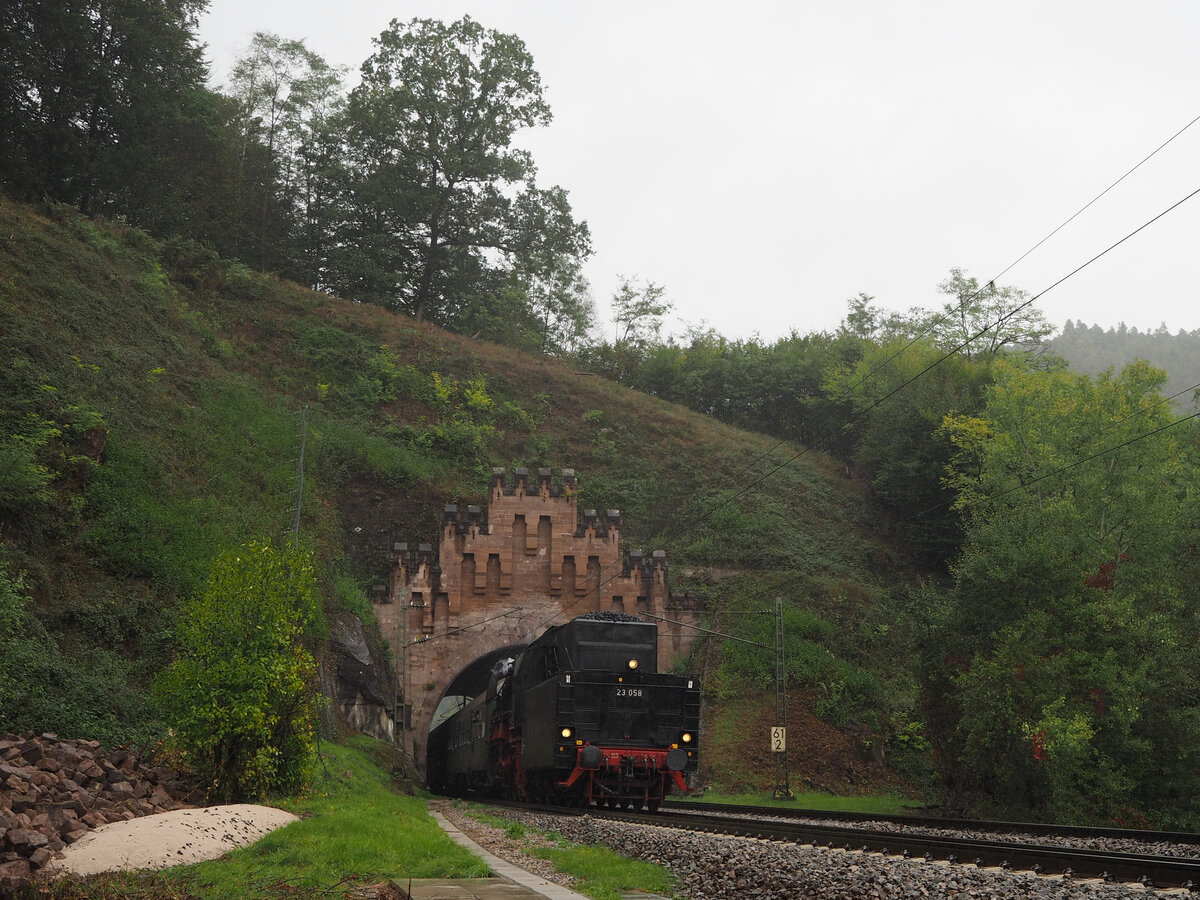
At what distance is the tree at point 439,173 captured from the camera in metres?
62.7

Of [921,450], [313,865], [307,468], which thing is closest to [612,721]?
[313,865]

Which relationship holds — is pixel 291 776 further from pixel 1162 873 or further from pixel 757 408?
pixel 757 408

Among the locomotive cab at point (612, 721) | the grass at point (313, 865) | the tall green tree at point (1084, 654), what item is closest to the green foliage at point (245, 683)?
the grass at point (313, 865)

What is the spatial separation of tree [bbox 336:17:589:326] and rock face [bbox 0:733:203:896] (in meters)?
47.3

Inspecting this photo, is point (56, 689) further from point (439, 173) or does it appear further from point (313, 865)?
point (439, 173)

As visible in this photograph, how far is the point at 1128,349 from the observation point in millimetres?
168000

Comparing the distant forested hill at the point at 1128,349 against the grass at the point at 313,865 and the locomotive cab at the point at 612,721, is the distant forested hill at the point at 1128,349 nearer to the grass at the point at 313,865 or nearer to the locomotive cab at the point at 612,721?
the locomotive cab at the point at 612,721

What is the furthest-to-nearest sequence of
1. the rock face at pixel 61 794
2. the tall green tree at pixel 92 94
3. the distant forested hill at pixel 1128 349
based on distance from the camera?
the distant forested hill at pixel 1128 349, the tall green tree at pixel 92 94, the rock face at pixel 61 794

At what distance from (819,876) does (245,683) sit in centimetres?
1191

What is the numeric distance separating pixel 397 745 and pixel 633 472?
1853cm

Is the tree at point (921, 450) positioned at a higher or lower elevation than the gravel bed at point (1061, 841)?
higher

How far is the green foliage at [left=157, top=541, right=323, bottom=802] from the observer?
1784 cm

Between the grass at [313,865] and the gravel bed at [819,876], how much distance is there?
1.62 metres

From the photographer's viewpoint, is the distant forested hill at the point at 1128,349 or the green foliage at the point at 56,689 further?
the distant forested hill at the point at 1128,349
